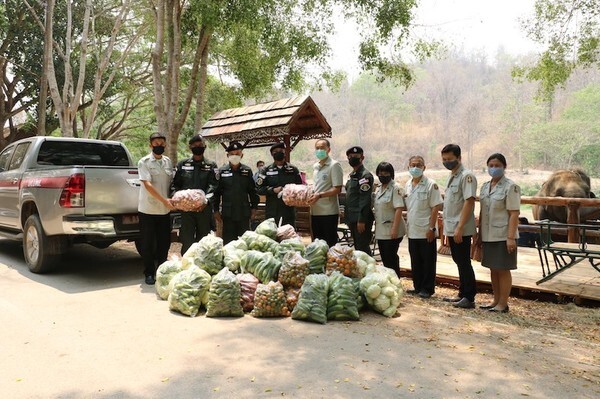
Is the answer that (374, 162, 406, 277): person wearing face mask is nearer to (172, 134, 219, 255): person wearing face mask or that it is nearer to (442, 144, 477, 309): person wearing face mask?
(442, 144, 477, 309): person wearing face mask

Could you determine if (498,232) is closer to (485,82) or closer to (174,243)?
(174,243)

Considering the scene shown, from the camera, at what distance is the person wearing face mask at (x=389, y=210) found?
238 inches

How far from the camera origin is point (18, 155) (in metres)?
7.80

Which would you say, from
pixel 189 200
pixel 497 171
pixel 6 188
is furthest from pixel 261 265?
pixel 6 188

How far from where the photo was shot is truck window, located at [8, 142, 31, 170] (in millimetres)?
7607

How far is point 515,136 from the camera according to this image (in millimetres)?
49969

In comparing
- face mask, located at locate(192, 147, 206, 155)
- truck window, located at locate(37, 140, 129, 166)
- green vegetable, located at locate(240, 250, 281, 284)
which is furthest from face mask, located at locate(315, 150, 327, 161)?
truck window, located at locate(37, 140, 129, 166)

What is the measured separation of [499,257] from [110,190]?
16.2 feet

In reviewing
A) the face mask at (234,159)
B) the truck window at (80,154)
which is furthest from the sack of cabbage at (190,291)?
the truck window at (80,154)

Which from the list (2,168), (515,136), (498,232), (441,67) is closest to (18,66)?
(2,168)

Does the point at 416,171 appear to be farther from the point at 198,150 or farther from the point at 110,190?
the point at 110,190

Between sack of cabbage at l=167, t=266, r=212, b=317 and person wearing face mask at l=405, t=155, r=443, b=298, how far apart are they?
260 cm

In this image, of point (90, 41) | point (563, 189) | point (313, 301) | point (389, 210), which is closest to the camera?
point (313, 301)

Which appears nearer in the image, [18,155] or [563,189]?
[18,155]
